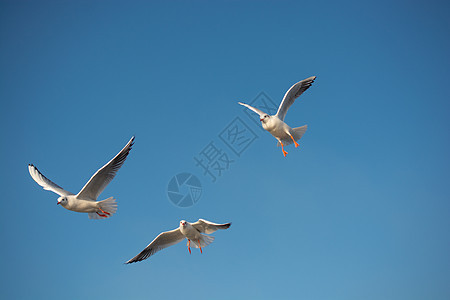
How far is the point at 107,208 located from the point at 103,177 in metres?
0.90

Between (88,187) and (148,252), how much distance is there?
10.3 ft

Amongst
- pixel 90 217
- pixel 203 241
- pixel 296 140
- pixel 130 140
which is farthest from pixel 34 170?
pixel 296 140

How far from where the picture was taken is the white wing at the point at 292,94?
42.3 ft

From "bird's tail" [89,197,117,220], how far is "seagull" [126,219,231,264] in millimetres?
1835

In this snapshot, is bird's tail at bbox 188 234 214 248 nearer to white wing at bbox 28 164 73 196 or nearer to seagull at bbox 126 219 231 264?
seagull at bbox 126 219 231 264

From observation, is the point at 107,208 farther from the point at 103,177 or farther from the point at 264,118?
the point at 264,118

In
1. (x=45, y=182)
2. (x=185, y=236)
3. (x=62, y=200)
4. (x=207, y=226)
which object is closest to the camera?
(x=62, y=200)

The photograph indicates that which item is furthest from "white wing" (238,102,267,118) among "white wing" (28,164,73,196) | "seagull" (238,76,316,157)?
"white wing" (28,164,73,196)

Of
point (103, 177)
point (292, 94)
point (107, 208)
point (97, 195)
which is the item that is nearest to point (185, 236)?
point (107, 208)

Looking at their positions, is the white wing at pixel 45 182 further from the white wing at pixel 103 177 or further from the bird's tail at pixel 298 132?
the bird's tail at pixel 298 132

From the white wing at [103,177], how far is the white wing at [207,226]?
2.71 m

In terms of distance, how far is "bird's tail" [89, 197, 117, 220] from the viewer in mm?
11430

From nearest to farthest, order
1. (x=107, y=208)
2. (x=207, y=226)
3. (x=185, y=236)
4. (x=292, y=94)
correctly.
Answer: (x=107, y=208)
(x=207, y=226)
(x=185, y=236)
(x=292, y=94)

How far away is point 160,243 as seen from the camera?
13.2m
